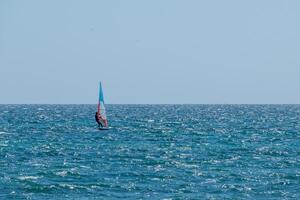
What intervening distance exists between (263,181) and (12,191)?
17.4 metres

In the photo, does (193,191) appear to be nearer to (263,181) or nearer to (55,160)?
(263,181)

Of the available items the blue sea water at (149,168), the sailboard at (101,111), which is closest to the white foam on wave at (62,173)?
the blue sea water at (149,168)

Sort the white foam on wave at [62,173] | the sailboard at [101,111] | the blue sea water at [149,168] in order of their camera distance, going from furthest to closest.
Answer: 1. the sailboard at [101,111]
2. the white foam on wave at [62,173]
3. the blue sea water at [149,168]

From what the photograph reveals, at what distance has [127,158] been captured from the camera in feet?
198

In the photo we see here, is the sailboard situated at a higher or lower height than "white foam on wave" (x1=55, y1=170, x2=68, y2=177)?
higher

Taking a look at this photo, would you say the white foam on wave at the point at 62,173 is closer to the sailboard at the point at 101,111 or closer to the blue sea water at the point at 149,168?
the blue sea water at the point at 149,168

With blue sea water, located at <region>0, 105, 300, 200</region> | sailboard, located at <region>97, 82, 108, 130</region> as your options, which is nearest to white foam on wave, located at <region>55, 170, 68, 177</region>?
blue sea water, located at <region>0, 105, 300, 200</region>

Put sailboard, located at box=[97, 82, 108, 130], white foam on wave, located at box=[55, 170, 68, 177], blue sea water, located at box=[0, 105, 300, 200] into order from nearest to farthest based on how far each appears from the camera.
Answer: blue sea water, located at box=[0, 105, 300, 200] → white foam on wave, located at box=[55, 170, 68, 177] → sailboard, located at box=[97, 82, 108, 130]

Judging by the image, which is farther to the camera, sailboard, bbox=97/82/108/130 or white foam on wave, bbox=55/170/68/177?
sailboard, bbox=97/82/108/130

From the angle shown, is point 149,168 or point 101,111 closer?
point 149,168

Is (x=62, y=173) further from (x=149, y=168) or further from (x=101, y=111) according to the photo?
(x=101, y=111)

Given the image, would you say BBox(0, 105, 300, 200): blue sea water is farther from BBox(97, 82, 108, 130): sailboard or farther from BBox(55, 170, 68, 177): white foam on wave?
BBox(97, 82, 108, 130): sailboard

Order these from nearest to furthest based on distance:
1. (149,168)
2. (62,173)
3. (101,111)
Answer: (62,173) < (149,168) < (101,111)

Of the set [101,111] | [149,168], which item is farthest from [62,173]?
[101,111]
